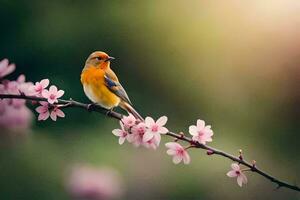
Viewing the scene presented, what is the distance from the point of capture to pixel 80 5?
3107 millimetres

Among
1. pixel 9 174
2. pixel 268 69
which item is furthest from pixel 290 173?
pixel 9 174

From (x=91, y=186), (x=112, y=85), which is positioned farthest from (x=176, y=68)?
(x=112, y=85)

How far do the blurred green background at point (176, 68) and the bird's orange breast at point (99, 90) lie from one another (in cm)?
175

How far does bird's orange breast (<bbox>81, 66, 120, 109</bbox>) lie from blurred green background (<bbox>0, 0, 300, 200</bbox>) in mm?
1752

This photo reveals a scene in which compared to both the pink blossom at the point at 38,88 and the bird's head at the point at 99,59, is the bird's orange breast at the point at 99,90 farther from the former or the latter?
the pink blossom at the point at 38,88

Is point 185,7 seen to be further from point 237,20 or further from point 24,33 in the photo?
point 24,33

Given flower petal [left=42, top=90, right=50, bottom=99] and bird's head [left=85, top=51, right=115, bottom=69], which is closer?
flower petal [left=42, top=90, right=50, bottom=99]

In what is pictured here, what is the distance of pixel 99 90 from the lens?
0.85m

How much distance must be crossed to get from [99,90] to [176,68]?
2307 millimetres

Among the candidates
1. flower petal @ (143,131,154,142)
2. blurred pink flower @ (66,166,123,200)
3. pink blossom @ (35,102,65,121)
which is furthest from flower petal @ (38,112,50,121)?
blurred pink flower @ (66,166,123,200)

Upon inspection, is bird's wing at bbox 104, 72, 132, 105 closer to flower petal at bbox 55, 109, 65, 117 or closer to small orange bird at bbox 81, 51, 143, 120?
small orange bird at bbox 81, 51, 143, 120

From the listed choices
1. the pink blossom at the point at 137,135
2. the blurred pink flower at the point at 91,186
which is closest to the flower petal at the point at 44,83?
the pink blossom at the point at 137,135

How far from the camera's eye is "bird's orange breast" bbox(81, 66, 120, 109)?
2.78ft

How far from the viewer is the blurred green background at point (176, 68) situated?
2717mm
